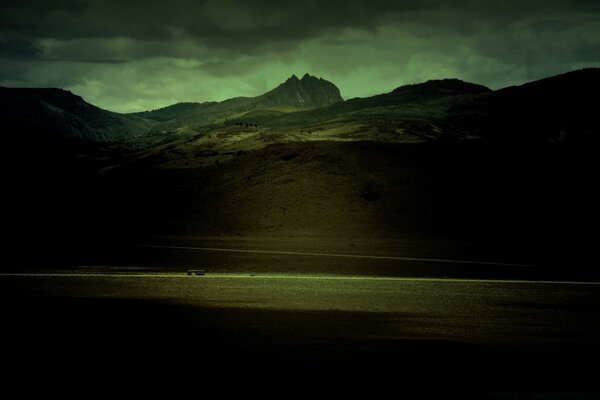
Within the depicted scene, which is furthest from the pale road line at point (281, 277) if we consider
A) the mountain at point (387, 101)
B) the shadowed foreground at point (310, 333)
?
the mountain at point (387, 101)

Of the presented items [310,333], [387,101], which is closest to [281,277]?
[310,333]

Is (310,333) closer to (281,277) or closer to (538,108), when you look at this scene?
(281,277)

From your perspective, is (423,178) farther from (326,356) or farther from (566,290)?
(326,356)

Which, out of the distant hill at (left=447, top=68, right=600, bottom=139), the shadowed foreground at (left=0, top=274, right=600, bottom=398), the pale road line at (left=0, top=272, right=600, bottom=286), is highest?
the distant hill at (left=447, top=68, right=600, bottom=139)

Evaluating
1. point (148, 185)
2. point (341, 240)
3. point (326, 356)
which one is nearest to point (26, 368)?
point (326, 356)

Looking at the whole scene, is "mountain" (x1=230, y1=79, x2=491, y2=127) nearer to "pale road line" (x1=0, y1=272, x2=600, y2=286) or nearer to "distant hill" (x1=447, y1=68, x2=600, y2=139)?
"distant hill" (x1=447, y1=68, x2=600, y2=139)

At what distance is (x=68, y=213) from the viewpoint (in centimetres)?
2842

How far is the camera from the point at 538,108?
110 m

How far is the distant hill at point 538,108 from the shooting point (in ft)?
299

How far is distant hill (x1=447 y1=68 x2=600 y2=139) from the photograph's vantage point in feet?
299

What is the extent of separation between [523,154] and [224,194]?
56.3 ft

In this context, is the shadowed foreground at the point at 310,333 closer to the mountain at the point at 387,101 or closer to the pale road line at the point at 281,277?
the pale road line at the point at 281,277

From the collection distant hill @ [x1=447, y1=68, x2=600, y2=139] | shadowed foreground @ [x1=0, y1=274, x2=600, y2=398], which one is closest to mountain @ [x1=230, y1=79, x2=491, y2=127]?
distant hill @ [x1=447, y1=68, x2=600, y2=139]

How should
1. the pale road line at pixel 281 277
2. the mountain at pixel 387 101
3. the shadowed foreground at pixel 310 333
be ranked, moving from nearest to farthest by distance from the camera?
the shadowed foreground at pixel 310 333 → the pale road line at pixel 281 277 → the mountain at pixel 387 101
